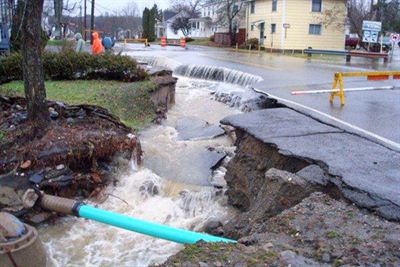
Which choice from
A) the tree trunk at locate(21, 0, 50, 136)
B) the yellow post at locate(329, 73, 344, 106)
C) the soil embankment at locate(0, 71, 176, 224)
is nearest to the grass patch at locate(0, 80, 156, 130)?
the soil embankment at locate(0, 71, 176, 224)

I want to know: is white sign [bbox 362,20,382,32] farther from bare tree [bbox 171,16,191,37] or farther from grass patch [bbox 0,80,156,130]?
bare tree [bbox 171,16,191,37]

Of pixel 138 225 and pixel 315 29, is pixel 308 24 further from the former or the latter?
pixel 138 225

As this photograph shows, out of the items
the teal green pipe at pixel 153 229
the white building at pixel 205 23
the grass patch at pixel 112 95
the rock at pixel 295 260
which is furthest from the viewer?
the white building at pixel 205 23

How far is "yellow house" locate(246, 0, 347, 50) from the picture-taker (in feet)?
132

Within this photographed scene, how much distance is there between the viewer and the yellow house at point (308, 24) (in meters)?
40.2

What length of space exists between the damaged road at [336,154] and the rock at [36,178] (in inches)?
110

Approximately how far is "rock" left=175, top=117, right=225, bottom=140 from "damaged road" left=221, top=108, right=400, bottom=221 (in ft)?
7.00

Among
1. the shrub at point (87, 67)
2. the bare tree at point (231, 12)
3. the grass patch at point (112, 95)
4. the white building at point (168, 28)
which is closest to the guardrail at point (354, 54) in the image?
the shrub at point (87, 67)

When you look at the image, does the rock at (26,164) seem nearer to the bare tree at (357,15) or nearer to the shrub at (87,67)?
the shrub at (87,67)

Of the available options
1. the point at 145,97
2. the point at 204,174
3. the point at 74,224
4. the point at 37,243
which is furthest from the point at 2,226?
the point at 145,97

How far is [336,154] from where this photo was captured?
228 inches

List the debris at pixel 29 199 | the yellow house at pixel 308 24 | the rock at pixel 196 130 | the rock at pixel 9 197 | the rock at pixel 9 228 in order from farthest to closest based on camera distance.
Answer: the yellow house at pixel 308 24 → the rock at pixel 196 130 → the rock at pixel 9 197 → the debris at pixel 29 199 → the rock at pixel 9 228

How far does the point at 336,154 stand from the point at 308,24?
121ft

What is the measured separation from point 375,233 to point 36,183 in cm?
467
